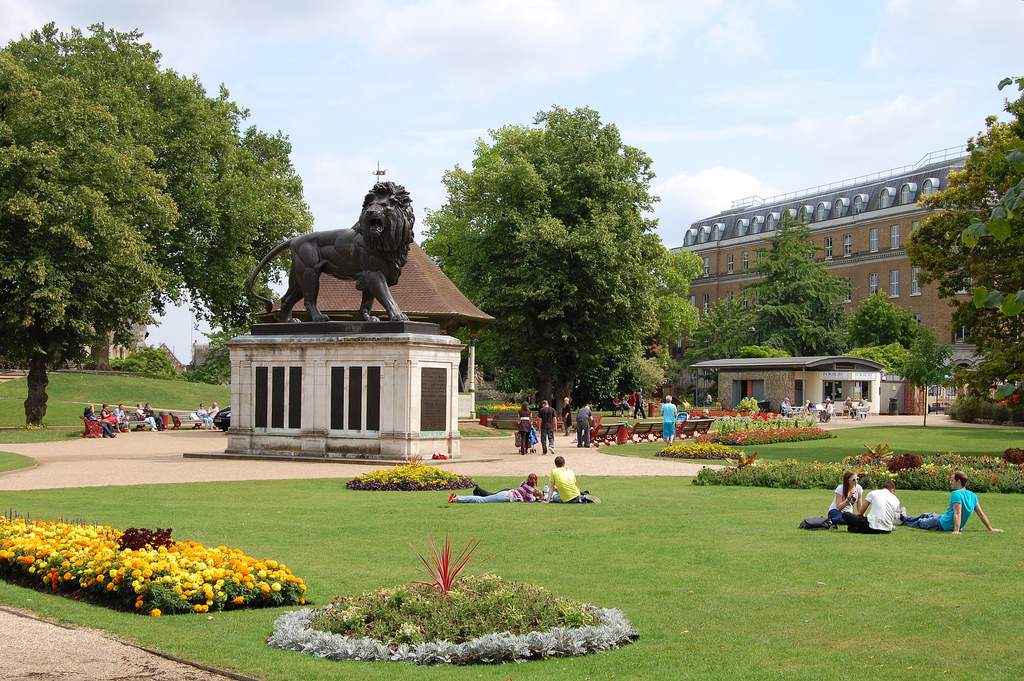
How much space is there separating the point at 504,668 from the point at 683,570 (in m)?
4.70

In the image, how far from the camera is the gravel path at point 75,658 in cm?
864

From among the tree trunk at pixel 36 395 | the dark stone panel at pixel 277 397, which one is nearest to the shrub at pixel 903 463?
the dark stone panel at pixel 277 397

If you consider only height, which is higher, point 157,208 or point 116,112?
point 116,112

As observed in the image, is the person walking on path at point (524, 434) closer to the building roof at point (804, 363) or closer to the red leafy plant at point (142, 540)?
the red leafy plant at point (142, 540)

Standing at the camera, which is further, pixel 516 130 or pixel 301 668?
pixel 516 130

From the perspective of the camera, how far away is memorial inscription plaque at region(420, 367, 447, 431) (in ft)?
101

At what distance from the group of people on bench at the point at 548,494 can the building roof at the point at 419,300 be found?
25.8m

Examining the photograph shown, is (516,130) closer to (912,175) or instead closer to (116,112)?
(116,112)

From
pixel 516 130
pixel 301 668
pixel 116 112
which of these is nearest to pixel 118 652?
pixel 301 668

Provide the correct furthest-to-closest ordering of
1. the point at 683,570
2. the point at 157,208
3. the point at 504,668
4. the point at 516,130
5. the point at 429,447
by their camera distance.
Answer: the point at 516,130, the point at 157,208, the point at 429,447, the point at 683,570, the point at 504,668

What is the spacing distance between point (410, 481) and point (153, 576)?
1183 centimetres

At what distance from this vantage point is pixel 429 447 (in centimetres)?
3092

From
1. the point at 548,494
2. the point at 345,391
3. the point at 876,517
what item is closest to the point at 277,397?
the point at 345,391

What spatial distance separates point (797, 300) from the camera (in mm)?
87812
